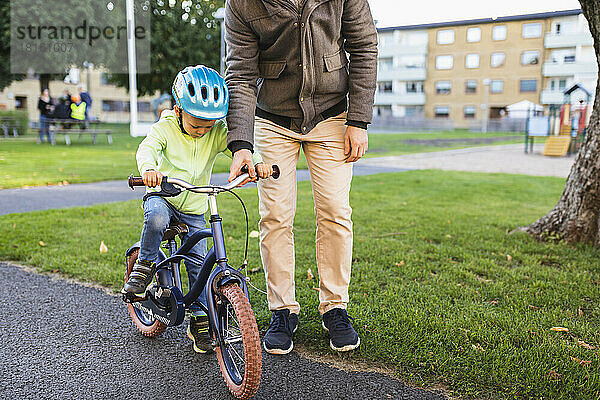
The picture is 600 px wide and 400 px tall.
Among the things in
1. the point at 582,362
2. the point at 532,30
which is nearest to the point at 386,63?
the point at 532,30

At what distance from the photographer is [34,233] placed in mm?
5543

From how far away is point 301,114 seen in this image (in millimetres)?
2967

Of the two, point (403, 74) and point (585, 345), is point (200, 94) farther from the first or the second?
point (403, 74)

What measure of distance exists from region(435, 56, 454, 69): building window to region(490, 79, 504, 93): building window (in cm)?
468

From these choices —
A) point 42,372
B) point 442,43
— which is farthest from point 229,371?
point 442,43

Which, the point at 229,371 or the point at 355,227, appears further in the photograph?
the point at 355,227

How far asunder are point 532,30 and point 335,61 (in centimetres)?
5534

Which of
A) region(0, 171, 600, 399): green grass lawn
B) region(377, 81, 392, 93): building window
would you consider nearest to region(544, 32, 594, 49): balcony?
region(377, 81, 392, 93): building window

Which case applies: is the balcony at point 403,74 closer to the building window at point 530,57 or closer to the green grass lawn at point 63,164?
the building window at point 530,57

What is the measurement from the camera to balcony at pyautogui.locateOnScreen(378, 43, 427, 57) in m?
56.9

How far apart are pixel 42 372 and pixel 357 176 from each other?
893 centimetres

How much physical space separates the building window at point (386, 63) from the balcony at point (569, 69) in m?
15.5

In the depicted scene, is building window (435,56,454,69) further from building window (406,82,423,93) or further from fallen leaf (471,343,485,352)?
fallen leaf (471,343,485,352)

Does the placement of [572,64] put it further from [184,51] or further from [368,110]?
[368,110]
